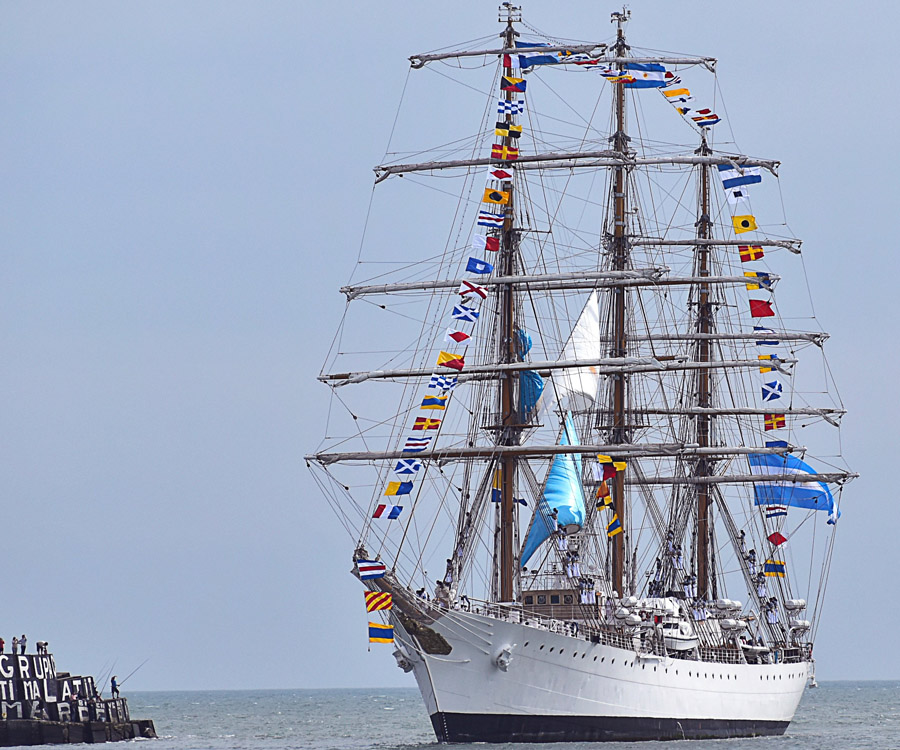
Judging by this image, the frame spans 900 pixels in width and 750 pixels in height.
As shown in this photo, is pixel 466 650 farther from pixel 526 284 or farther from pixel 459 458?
pixel 526 284

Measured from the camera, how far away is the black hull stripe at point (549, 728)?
2852 inches

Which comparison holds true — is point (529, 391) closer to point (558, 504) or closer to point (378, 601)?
point (558, 504)

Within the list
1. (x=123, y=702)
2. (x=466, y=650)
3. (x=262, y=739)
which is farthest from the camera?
(x=262, y=739)

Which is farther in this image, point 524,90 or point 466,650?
point 524,90

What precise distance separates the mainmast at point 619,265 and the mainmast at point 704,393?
32.0 ft

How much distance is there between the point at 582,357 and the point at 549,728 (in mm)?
20532

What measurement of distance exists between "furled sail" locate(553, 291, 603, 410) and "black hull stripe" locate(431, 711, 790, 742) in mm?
15102

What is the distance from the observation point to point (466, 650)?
7225 cm

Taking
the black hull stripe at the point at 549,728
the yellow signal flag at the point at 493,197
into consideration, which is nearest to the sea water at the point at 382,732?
the black hull stripe at the point at 549,728

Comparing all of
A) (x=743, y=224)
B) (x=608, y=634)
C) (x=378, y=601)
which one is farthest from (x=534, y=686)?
(x=743, y=224)

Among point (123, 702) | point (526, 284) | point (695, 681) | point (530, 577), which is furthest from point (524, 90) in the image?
point (123, 702)

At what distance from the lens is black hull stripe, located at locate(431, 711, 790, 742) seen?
72.4 metres

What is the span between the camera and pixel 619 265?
87500mm

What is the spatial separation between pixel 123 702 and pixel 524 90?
111 ft
